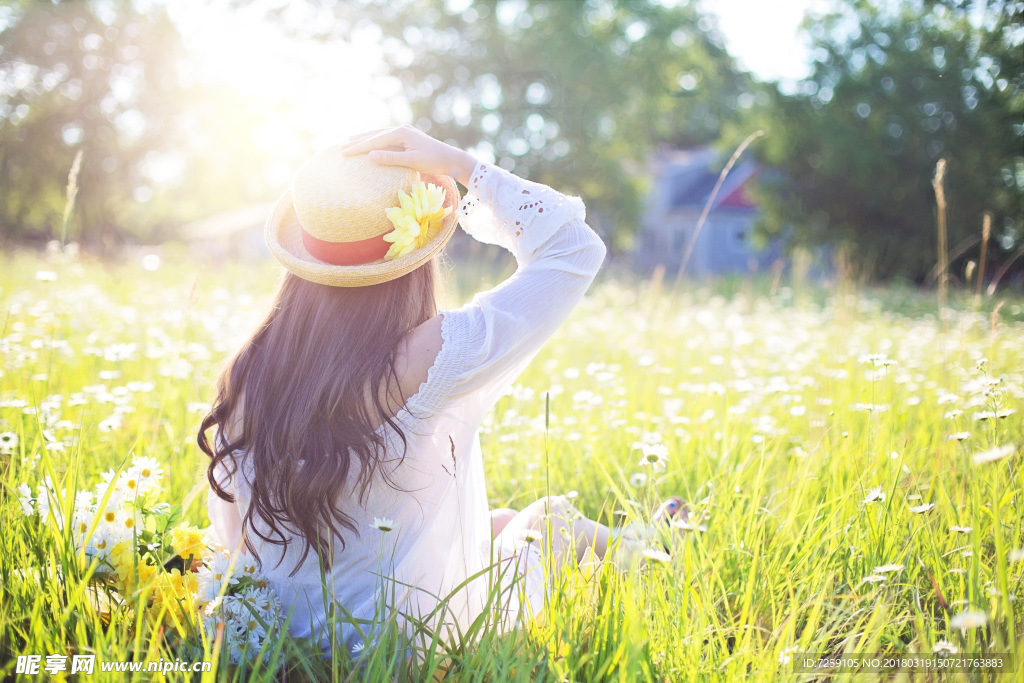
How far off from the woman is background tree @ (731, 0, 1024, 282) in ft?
56.0

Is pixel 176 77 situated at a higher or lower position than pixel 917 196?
higher

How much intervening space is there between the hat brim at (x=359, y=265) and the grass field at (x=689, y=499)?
20.5 inches

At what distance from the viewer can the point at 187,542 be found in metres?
1.65

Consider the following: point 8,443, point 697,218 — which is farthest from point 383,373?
point 697,218

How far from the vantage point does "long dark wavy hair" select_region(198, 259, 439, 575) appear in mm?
1532

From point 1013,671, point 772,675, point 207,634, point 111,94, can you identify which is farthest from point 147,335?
point 111,94

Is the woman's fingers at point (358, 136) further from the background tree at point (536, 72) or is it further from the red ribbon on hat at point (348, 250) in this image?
the background tree at point (536, 72)

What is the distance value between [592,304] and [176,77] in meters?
22.1

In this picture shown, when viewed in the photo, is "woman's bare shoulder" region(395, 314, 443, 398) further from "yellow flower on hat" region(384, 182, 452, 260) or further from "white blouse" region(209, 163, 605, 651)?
"yellow flower on hat" region(384, 182, 452, 260)

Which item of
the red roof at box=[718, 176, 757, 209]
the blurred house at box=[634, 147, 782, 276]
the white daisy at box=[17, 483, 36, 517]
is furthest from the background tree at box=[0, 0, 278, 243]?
the white daisy at box=[17, 483, 36, 517]

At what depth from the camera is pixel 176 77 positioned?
77.9 ft

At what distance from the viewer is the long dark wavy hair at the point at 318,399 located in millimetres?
1532

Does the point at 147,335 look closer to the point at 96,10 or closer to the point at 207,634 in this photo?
the point at 207,634

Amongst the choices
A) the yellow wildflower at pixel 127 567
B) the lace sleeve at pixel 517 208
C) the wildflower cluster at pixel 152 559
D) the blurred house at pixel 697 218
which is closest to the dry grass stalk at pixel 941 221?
the lace sleeve at pixel 517 208
